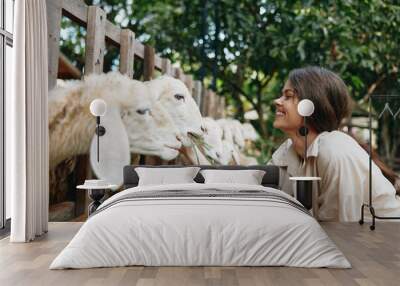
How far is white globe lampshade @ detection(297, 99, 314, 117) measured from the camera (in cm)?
629

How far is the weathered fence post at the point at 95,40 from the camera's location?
6.36 m

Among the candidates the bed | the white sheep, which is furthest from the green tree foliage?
the bed

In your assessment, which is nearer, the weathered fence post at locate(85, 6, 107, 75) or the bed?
the bed

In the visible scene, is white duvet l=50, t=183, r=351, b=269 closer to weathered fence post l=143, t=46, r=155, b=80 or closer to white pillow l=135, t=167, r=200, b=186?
white pillow l=135, t=167, r=200, b=186

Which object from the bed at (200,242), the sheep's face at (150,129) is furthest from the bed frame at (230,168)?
the bed at (200,242)

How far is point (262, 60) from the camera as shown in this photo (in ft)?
22.0

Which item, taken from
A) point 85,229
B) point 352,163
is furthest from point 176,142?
point 85,229

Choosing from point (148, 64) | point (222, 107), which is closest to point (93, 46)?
point (148, 64)

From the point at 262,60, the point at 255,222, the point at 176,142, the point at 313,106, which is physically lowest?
the point at 255,222

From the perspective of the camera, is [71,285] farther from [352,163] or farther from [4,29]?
[352,163]

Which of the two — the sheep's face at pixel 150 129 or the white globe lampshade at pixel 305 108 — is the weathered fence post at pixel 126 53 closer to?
the sheep's face at pixel 150 129

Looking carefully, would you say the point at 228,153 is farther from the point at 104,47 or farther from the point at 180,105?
the point at 104,47

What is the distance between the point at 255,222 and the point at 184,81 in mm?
2900

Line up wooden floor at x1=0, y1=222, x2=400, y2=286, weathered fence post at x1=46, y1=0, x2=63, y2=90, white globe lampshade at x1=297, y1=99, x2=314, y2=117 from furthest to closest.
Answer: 1. white globe lampshade at x1=297, y1=99, x2=314, y2=117
2. weathered fence post at x1=46, y1=0, x2=63, y2=90
3. wooden floor at x1=0, y1=222, x2=400, y2=286
